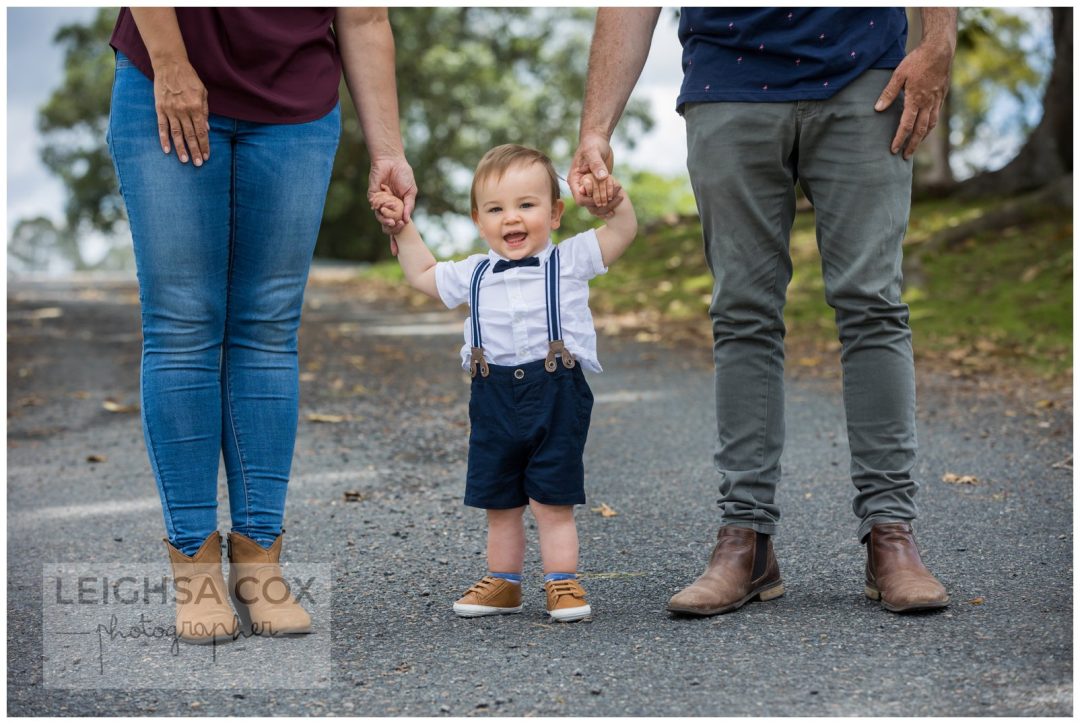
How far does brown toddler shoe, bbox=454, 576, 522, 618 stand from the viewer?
292cm

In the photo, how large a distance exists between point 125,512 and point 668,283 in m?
8.08

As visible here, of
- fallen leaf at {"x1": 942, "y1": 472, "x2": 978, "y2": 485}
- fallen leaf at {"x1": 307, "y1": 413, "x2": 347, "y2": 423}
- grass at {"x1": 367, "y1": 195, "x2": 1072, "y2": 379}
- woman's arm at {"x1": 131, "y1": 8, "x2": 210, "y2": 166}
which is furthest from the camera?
grass at {"x1": 367, "y1": 195, "x2": 1072, "y2": 379}

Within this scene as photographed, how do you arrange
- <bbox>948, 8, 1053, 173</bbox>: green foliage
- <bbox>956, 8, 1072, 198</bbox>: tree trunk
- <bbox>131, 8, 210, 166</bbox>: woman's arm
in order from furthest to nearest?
<bbox>948, 8, 1053, 173</bbox>: green foliage < <bbox>956, 8, 1072, 198</bbox>: tree trunk < <bbox>131, 8, 210, 166</bbox>: woman's arm

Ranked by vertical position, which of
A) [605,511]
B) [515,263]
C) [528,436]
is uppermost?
[515,263]

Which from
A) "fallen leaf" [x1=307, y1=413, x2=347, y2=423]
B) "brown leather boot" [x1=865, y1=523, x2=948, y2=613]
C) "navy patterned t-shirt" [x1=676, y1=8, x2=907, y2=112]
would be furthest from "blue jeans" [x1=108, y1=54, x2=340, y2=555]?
"fallen leaf" [x1=307, y1=413, x2=347, y2=423]

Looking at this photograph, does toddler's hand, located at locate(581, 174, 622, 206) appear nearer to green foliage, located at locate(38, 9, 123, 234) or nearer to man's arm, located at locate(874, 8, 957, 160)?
man's arm, located at locate(874, 8, 957, 160)

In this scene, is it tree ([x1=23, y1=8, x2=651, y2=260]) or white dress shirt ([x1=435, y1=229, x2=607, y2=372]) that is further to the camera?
tree ([x1=23, y1=8, x2=651, y2=260])

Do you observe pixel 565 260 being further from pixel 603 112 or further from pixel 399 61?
pixel 399 61

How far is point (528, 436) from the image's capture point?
2.85m

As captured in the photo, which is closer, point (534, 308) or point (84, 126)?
point (534, 308)

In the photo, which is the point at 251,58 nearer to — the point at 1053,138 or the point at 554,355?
the point at 554,355

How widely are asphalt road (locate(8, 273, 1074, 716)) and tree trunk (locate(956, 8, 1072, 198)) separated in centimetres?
681

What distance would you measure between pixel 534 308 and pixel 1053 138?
445 inches

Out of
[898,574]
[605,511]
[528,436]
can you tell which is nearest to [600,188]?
[528,436]
